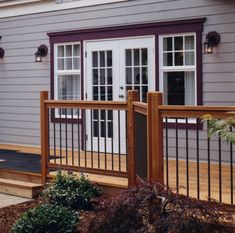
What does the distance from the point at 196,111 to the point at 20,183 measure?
3114mm

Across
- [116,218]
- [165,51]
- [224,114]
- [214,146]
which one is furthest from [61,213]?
[165,51]

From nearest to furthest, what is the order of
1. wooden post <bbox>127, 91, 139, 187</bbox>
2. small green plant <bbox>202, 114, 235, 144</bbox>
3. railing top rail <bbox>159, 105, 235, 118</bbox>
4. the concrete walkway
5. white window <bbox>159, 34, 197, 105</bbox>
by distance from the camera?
1. small green plant <bbox>202, 114, 235, 144</bbox>
2. railing top rail <bbox>159, 105, 235, 118</bbox>
3. wooden post <bbox>127, 91, 139, 187</bbox>
4. the concrete walkway
5. white window <bbox>159, 34, 197, 105</bbox>

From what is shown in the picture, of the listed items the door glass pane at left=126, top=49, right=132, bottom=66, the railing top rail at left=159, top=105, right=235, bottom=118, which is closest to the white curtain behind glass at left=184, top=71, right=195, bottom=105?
the door glass pane at left=126, top=49, right=132, bottom=66

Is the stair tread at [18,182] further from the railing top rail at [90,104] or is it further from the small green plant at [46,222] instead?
the small green plant at [46,222]

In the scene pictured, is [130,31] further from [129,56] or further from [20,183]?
[20,183]

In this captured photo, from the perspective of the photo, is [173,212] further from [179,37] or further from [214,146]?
[179,37]

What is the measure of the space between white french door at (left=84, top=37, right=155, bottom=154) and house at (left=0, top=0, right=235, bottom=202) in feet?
0.06

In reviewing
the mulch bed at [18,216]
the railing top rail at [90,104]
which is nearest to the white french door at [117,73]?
the railing top rail at [90,104]

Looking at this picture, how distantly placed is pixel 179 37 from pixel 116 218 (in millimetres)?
4565

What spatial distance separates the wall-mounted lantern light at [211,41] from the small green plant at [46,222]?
3.78 meters

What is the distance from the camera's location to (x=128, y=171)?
19.2 ft

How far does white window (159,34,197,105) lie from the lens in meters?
8.02

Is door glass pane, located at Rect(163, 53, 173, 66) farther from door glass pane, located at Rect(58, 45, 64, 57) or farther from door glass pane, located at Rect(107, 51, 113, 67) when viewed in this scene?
door glass pane, located at Rect(58, 45, 64, 57)

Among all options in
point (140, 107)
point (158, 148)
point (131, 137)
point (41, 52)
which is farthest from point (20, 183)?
point (41, 52)
